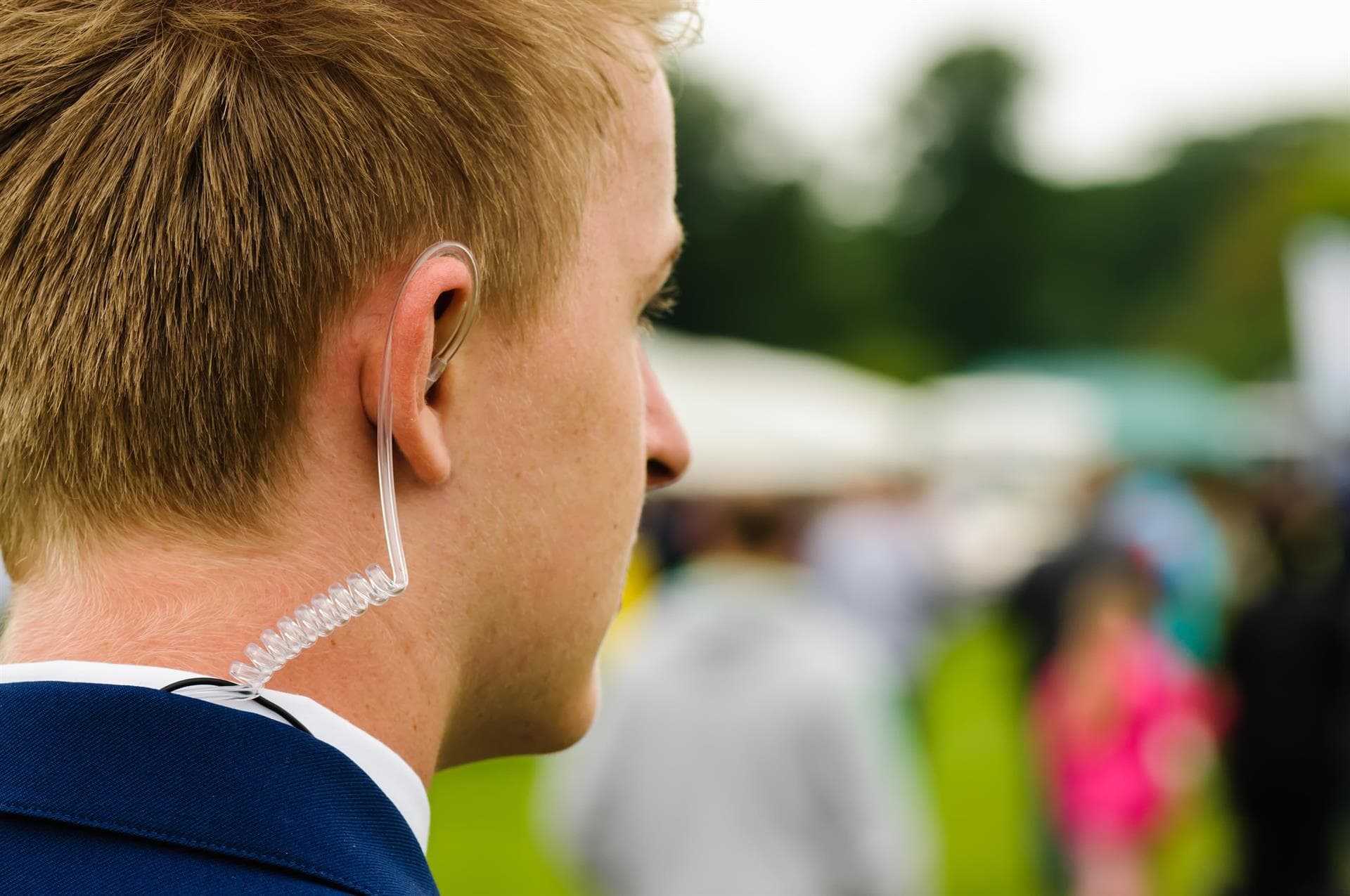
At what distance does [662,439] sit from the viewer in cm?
137

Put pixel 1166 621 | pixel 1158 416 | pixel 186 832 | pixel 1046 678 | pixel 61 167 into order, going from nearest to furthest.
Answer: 1. pixel 186 832
2. pixel 61 167
3. pixel 1046 678
4. pixel 1166 621
5. pixel 1158 416

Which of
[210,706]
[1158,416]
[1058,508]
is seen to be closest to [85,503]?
[210,706]

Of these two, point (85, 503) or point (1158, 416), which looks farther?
point (1158, 416)

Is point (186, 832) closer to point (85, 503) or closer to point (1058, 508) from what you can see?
point (85, 503)

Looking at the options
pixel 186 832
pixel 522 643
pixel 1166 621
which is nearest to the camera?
pixel 186 832

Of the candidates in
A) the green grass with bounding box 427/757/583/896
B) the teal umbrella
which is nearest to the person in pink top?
the green grass with bounding box 427/757/583/896

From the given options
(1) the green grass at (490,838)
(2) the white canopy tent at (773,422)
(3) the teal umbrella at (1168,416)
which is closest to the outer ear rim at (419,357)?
(2) the white canopy tent at (773,422)

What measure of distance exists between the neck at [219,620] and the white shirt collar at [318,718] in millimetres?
17

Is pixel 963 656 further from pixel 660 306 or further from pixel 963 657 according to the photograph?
pixel 660 306

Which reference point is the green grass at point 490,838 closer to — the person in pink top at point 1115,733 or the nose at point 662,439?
the person in pink top at point 1115,733

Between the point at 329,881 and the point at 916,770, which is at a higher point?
the point at 329,881

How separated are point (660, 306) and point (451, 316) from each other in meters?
0.41

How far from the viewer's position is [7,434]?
3.63 ft

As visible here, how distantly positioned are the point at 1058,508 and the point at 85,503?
27.1 meters
